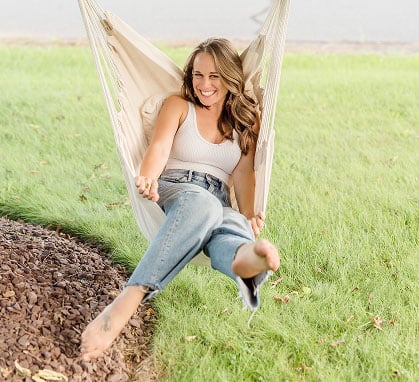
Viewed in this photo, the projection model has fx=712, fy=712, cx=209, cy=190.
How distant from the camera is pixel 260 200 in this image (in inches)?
99.5

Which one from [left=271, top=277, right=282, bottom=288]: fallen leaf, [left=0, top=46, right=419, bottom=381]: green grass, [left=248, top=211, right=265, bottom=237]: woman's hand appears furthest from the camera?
[left=271, top=277, right=282, bottom=288]: fallen leaf

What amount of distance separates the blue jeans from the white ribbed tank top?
0.87 ft

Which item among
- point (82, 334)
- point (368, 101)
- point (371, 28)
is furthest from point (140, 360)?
point (371, 28)

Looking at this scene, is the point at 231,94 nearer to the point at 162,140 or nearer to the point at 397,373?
the point at 162,140

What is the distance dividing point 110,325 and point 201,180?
2.35 ft

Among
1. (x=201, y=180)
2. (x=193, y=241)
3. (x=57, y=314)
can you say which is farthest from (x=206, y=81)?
(x=57, y=314)

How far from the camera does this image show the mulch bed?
2.16 m

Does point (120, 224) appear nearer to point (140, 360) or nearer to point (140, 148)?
point (140, 148)

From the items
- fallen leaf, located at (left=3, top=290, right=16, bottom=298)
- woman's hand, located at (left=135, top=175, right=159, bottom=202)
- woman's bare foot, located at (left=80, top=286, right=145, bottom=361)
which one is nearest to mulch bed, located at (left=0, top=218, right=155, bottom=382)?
fallen leaf, located at (left=3, top=290, right=16, bottom=298)

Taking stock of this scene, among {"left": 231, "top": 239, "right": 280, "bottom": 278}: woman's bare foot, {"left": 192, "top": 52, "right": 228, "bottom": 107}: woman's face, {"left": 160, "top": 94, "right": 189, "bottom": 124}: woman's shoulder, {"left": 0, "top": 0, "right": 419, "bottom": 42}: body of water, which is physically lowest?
{"left": 0, "top": 0, "right": 419, "bottom": 42}: body of water

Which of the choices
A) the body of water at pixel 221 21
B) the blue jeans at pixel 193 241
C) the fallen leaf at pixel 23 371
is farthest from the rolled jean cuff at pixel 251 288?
the body of water at pixel 221 21

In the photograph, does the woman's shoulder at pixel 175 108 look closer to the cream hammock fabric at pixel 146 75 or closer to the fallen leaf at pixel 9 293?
the cream hammock fabric at pixel 146 75

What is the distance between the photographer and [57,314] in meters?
2.38

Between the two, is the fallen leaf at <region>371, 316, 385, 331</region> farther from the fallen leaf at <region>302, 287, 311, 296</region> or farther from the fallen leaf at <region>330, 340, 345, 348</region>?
the fallen leaf at <region>302, 287, 311, 296</region>
